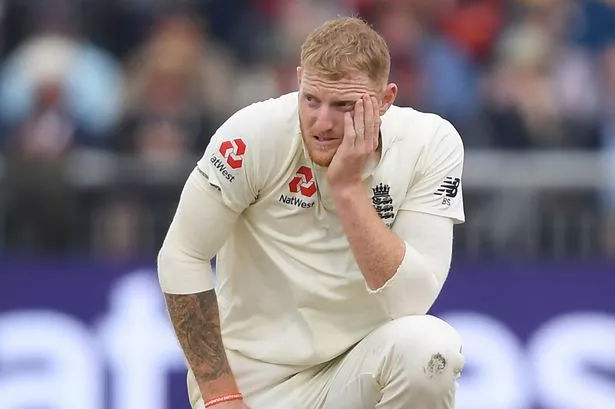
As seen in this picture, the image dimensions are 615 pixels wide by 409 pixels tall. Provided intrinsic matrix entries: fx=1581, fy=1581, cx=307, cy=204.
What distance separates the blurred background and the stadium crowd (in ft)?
0.05

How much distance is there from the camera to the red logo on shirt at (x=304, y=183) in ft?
20.2

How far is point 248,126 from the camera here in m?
6.07

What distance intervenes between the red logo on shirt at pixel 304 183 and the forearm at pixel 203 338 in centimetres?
52

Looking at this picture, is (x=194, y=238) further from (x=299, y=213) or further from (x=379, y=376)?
(x=379, y=376)

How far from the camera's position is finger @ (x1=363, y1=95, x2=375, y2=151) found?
5.76m

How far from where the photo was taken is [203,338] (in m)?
6.14

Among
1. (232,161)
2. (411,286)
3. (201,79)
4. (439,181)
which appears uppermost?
(201,79)

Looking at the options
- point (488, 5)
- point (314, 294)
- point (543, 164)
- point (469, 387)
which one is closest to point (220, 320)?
point (314, 294)

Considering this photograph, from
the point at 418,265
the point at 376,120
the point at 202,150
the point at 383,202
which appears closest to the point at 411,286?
the point at 418,265

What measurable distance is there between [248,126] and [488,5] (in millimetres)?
6828

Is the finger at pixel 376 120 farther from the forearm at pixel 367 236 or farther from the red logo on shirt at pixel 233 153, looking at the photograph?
the red logo on shirt at pixel 233 153

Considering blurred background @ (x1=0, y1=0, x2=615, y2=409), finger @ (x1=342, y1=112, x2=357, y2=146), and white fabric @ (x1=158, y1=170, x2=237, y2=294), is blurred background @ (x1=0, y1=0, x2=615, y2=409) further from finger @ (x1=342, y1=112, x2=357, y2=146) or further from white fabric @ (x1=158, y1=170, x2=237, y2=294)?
finger @ (x1=342, y1=112, x2=357, y2=146)

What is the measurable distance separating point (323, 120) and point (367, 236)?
455mm

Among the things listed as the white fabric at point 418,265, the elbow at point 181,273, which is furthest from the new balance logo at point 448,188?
the elbow at point 181,273
